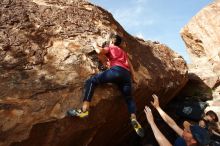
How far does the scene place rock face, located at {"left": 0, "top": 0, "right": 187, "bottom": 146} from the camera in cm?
637

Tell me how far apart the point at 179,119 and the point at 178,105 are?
1.99ft

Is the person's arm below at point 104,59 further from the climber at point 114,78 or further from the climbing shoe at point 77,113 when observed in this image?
the climbing shoe at point 77,113

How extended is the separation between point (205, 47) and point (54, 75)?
1081 cm

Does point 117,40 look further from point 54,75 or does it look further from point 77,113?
point 77,113

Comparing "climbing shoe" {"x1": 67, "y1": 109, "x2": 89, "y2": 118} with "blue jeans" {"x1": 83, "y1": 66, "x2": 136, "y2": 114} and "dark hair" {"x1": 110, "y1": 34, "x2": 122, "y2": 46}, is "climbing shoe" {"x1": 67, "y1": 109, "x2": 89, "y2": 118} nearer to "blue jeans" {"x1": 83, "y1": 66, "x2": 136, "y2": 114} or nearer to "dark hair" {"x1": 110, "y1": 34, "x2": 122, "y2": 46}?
"blue jeans" {"x1": 83, "y1": 66, "x2": 136, "y2": 114}

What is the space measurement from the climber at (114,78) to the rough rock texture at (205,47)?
5.94 metres

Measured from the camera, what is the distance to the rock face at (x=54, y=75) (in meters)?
6.37

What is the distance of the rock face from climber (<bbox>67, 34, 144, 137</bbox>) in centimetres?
20

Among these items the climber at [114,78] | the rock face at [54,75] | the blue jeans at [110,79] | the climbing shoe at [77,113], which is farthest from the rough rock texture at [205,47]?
the climbing shoe at [77,113]

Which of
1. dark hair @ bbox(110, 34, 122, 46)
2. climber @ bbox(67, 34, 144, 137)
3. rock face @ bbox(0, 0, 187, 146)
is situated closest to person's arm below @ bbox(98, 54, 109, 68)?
climber @ bbox(67, 34, 144, 137)

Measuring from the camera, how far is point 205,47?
16109mm

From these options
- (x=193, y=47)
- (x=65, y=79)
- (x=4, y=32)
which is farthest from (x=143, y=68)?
(x=193, y=47)

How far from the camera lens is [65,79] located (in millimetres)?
6957

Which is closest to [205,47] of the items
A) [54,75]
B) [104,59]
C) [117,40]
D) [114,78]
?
[117,40]
